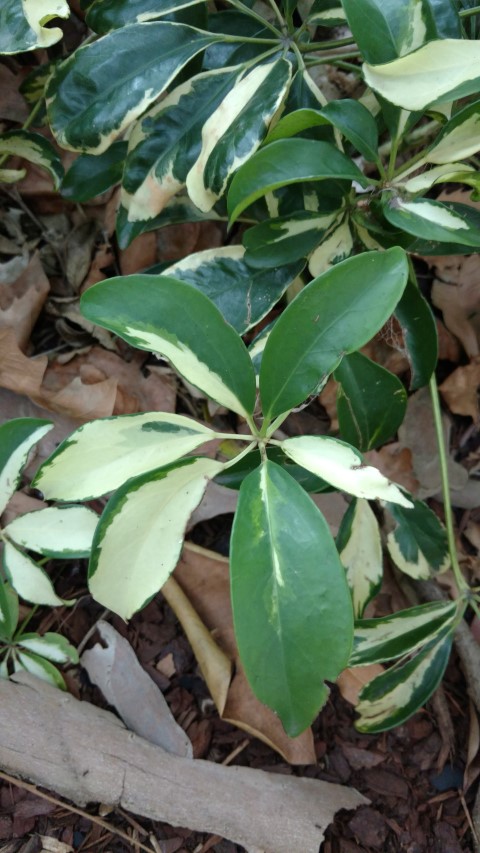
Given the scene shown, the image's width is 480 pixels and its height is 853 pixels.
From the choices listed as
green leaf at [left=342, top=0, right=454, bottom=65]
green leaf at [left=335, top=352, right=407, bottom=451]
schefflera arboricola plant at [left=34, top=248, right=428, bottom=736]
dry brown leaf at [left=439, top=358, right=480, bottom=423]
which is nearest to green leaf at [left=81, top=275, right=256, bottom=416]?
schefflera arboricola plant at [left=34, top=248, right=428, bottom=736]

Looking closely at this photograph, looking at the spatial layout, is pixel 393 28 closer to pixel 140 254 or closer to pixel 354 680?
pixel 140 254

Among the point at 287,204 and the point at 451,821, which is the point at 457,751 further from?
the point at 287,204

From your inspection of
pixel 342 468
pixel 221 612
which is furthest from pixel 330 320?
pixel 221 612

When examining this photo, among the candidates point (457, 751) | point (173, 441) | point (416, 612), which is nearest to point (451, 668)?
point (457, 751)

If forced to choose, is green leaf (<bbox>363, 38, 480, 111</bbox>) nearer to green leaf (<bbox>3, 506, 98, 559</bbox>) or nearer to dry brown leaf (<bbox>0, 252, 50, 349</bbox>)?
green leaf (<bbox>3, 506, 98, 559</bbox>)

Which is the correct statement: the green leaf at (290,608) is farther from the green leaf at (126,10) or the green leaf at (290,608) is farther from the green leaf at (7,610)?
the green leaf at (126,10)

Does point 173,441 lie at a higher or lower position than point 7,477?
higher
